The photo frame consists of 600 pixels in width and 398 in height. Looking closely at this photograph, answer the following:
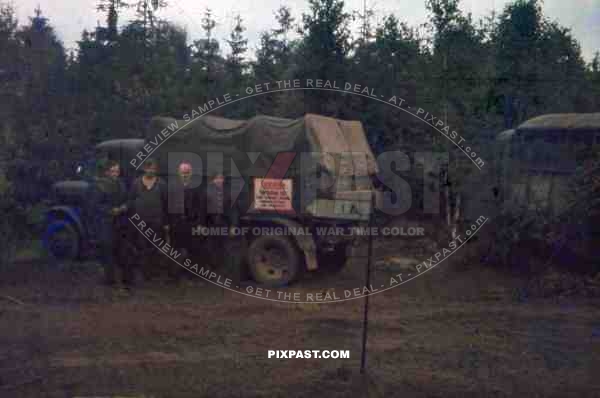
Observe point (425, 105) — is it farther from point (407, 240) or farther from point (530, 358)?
point (530, 358)

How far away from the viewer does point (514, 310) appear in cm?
715

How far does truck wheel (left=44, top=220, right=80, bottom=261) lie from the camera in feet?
31.2

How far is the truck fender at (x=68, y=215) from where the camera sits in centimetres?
938

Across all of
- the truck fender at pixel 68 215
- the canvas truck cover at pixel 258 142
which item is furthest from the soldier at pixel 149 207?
the truck fender at pixel 68 215

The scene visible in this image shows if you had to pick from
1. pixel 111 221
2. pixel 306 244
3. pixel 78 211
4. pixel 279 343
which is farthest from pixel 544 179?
pixel 78 211

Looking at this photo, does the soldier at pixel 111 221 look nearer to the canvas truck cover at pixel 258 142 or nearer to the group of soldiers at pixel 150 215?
the group of soldiers at pixel 150 215

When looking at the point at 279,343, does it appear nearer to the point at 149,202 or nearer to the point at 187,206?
the point at 187,206

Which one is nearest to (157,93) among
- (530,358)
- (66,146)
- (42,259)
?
(66,146)

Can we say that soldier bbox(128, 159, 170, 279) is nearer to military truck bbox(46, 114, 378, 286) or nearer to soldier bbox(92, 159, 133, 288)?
soldier bbox(92, 159, 133, 288)

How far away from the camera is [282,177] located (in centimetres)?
812

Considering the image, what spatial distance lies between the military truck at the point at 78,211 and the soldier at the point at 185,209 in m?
1.07

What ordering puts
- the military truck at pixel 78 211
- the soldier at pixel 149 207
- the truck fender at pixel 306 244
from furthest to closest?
the military truck at pixel 78 211, the soldier at pixel 149 207, the truck fender at pixel 306 244

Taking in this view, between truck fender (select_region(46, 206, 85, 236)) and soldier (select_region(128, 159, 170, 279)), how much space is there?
1519mm

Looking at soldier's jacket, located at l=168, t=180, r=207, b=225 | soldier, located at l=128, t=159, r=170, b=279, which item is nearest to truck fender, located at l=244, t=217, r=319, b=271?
soldier's jacket, located at l=168, t=180, r=207, b=225
